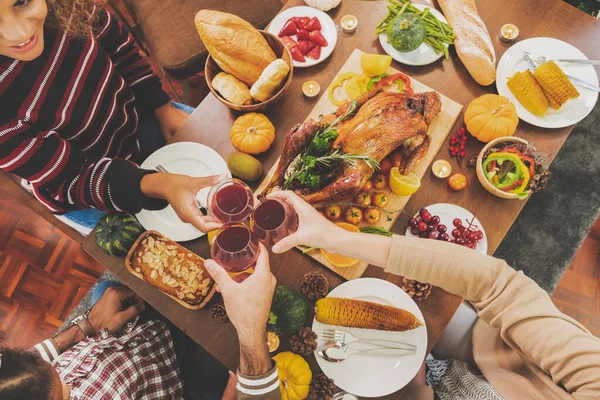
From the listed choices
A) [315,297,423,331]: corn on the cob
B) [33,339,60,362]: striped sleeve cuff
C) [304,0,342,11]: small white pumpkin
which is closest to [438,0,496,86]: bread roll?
[304,0,342,11]: small white pumpkin

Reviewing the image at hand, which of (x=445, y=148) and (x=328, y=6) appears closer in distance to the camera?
(x=445, y=148)

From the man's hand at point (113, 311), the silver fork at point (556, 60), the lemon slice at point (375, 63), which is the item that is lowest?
the man's hand at point (113, 311)

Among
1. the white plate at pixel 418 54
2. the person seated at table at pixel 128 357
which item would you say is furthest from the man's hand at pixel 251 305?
the white plate at pixel 418 54

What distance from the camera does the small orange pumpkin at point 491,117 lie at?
1444 millimetres

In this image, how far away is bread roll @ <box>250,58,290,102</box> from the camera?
56.1 inches

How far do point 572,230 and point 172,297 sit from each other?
6.31ft

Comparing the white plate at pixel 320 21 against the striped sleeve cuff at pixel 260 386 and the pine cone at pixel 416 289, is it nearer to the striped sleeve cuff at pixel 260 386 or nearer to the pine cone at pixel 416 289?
the pine cone at pixel 416 289

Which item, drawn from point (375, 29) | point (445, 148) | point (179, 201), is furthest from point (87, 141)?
point (445, 148)

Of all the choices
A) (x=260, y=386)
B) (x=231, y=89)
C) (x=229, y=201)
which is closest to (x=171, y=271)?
(x=229, y=201)

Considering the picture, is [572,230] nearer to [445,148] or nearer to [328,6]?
[445,148]

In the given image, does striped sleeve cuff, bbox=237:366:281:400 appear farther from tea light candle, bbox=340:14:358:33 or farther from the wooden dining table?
tea light candle, bbox=340:14:358:33

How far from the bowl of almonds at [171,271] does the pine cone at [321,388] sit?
429 mm

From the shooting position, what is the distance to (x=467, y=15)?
159 centimetres

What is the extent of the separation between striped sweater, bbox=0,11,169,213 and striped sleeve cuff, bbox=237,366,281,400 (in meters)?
0.64
